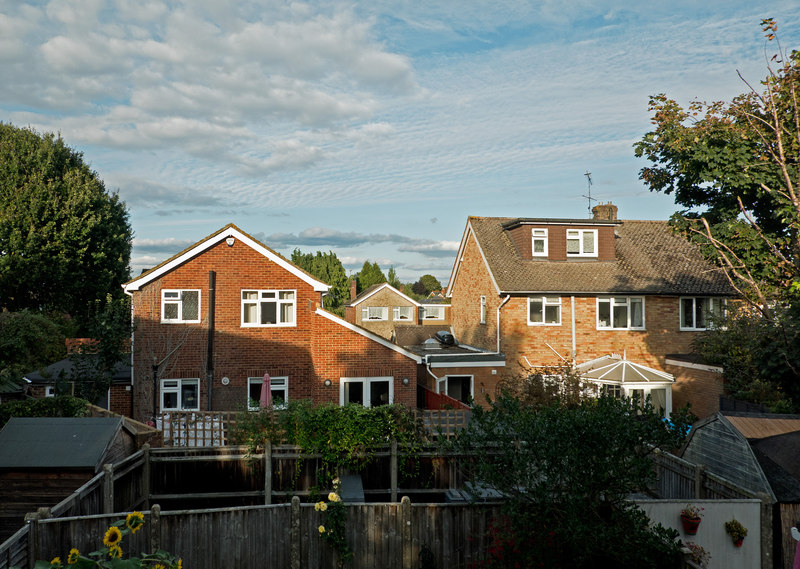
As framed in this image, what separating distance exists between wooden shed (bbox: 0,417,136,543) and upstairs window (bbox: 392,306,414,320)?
4000 centimetres

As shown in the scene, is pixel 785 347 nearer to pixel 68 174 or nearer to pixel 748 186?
pixel 748 186

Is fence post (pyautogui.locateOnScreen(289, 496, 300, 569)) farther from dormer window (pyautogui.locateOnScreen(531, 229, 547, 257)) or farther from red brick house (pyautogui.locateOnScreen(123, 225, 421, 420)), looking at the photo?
dormer window (pyautogui.locateOnScreen(531, 229, 547, 257))

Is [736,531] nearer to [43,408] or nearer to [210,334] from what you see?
[43,408]

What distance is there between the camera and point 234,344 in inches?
816

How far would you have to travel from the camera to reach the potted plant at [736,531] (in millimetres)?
8617

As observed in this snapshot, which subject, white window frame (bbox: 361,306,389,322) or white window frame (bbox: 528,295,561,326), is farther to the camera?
white window frame (bbox: 361,306,389,322)

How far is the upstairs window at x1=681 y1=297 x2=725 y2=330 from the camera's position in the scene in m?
25.9

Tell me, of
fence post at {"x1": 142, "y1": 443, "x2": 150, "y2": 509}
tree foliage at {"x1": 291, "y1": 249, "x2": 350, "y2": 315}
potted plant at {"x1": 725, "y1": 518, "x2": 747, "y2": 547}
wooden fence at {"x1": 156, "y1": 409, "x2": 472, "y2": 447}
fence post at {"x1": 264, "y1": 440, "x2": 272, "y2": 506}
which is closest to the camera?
potted plant at {"x1": 725, "y1": 518, "x2": 747, "y2": 547}

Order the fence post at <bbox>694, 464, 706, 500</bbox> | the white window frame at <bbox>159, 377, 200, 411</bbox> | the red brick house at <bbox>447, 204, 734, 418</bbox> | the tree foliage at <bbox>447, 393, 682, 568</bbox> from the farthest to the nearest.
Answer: the red brick house at <bbox>447, 204, 734, 418</bbox>, the white window frame at <bbox>159, 377, 200, 411</bbox>, the fence post at <bbox>694, 464, 706, 500</bbox>, the tree foliage at <bbox>447, 393, 682, 568</bbox>

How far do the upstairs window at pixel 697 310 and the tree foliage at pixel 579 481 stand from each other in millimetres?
20385

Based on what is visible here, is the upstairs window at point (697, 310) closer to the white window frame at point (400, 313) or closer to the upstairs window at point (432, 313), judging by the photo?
the white window frame at point (400, 313)

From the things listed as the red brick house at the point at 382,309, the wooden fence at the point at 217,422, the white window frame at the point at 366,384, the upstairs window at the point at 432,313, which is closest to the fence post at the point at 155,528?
the wooden fence at the point at 217,422

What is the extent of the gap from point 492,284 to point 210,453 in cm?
1655

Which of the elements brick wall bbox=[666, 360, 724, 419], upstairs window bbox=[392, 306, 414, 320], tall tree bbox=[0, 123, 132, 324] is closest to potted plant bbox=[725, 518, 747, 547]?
brick wall bbox=[666, 360, 724, 419]
